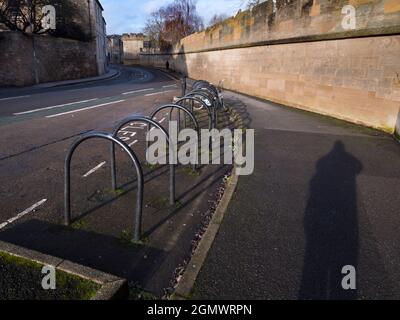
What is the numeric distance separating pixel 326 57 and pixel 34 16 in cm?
2217

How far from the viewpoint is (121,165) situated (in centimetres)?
493

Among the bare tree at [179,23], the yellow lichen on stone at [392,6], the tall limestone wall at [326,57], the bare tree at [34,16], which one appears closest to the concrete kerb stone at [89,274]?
the tall limestone wall at [326,57]

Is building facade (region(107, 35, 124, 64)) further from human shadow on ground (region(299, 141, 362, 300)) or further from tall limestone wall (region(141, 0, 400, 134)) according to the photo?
human shadow on ground (region(299, 141, 362, 300))

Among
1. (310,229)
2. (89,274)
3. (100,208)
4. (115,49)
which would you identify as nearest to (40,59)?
(100,208)

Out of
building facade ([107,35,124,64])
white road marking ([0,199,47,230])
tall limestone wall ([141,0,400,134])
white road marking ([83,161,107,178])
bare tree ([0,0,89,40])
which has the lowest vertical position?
white road marking ([0,199,47,230])

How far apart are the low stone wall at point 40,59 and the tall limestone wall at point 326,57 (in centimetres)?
1443

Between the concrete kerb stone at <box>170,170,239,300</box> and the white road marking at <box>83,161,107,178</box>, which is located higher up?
the white road marking at <box>83,161,107,178</box>

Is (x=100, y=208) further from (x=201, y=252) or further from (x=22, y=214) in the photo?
(x=201, y=252)

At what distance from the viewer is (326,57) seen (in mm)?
8367

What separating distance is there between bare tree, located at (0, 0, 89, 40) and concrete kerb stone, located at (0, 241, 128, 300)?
23318 millimetres

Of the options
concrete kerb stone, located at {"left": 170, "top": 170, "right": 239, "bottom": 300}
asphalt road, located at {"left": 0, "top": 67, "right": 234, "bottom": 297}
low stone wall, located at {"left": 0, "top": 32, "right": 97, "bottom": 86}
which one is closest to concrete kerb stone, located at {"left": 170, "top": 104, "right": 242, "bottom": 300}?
concrete kerb stone, located at {"left": 170, "top": 170, "right": 239, "bottom": 300}

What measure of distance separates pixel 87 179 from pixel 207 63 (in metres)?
18.5

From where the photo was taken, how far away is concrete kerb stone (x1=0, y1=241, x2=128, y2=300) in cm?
201
